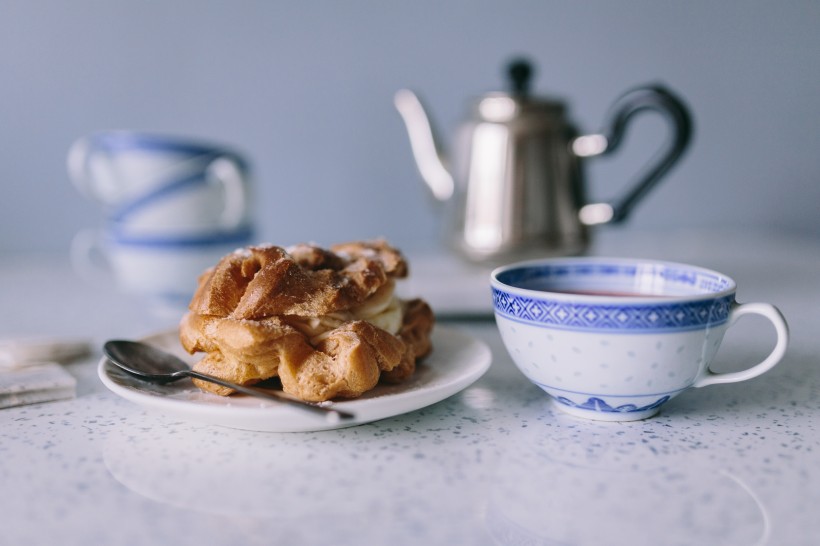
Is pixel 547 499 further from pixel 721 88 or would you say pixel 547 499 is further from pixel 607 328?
pixel 721 88

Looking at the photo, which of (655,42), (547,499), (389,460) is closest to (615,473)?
(547,499)

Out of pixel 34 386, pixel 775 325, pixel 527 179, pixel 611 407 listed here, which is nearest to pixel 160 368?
pixel 34 386

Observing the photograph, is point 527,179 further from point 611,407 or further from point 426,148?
point 611,407

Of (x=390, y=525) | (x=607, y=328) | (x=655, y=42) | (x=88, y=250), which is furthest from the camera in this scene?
(x=655, y=42)

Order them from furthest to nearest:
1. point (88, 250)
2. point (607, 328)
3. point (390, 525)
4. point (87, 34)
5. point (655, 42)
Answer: point (655, 42) < point (87, 34) < point (88, 250) < point (607, 328) < point (390, 525)

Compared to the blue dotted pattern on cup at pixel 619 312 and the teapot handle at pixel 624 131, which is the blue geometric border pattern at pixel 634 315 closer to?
the blue dotted pattern on cup at pixel 619 312

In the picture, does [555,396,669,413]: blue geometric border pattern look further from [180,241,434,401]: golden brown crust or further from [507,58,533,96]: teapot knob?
[507,58,533,96]: teapot knob

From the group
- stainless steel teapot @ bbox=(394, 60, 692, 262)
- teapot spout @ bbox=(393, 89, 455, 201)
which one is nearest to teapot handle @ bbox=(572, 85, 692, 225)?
stainless steel teapot @ bbox=(394, 60, 692, 262)
